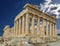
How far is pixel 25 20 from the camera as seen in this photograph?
4844 centimetres

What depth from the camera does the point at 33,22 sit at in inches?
1827

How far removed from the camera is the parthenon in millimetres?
44156

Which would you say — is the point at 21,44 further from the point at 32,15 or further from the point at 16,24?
the point at 16,24

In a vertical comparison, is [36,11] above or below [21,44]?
above

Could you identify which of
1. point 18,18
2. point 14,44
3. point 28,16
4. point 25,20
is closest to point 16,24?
point 18,18

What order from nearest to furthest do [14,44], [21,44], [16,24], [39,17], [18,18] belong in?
1. [21,44]
2. [14,44]
3. [39,17]
4. [18,18]
5. [16,24]

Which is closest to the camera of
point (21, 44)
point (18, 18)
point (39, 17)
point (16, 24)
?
point (21, 44)

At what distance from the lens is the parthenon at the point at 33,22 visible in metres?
44.2

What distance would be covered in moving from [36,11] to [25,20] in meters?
3.52

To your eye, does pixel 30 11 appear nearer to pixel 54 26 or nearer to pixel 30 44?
pixel 54 26

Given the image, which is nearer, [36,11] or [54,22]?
[36,11]

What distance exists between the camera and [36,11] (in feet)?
153

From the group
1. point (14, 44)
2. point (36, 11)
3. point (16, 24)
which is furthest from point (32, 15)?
point (14, 44)

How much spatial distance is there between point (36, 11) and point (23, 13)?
2.70 metres
